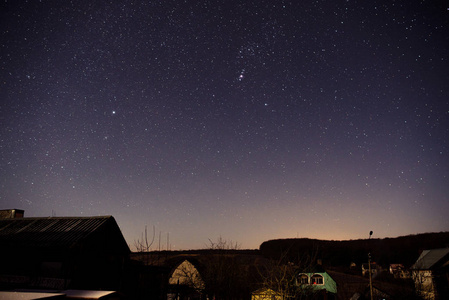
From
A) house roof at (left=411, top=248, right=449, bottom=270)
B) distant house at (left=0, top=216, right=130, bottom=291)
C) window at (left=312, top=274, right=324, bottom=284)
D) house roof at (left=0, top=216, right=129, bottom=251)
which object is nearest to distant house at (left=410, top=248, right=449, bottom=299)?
house roof at (left=411, top=248, right=449, bottom=270)

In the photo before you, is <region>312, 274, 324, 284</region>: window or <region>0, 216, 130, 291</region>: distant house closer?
<region>0, 216, 130, 291</region>: distant house

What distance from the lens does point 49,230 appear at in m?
19.9

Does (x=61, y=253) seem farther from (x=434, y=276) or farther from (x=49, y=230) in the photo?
(x=434, y=276)

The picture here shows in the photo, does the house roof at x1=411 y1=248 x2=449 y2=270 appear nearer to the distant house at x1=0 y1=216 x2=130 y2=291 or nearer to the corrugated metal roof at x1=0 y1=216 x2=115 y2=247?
the distant house at x1=0 y1=216 x2=130 y2=291

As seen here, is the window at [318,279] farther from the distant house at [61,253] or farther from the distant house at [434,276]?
the distant house at [61,253]

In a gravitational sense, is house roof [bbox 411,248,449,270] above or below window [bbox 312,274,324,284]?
above

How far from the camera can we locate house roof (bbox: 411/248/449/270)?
4053cm

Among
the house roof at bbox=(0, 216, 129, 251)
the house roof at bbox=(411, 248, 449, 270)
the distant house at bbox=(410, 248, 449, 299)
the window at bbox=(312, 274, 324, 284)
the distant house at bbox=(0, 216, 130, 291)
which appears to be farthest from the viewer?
the house roof at bbox=(411, 248, 449, 270)

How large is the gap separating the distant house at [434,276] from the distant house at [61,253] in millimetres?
39341

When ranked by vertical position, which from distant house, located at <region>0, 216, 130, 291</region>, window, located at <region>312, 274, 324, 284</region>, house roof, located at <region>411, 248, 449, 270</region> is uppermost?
distant house, located at <region>0, 216, 130, 291</region>

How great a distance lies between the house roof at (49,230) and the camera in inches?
720

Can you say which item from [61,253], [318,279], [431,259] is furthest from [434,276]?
[61,253]

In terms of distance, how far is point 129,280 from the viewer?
78.3 ft

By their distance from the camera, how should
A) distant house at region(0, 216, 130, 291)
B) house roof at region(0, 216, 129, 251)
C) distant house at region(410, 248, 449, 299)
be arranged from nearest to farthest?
distant house at region(0, 216, 130, 291) → house roof at region(0, 216, 129, 251) → distant house at region(410, 248, 449, 299)
